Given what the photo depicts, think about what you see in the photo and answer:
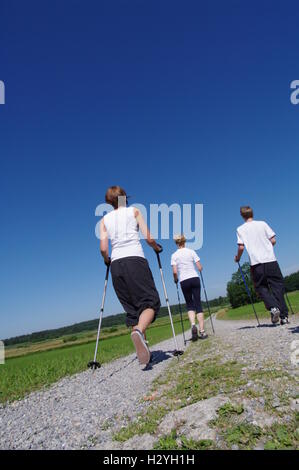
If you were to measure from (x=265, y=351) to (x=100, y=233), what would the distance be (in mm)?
3385

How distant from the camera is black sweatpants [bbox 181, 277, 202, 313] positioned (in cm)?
828

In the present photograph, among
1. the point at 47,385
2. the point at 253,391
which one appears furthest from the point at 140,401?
the point at 47,385

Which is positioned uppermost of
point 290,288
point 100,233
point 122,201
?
point 122,201

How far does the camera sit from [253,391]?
7.92ft

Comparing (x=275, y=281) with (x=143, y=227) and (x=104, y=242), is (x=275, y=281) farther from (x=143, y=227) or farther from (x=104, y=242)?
(x=104, y=242)

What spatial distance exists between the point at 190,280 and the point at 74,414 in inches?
212

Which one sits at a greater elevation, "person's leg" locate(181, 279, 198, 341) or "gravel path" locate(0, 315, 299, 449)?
"person's leg" locate(181, 279, 198, 341)

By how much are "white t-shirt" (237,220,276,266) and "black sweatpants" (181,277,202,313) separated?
1.66 m

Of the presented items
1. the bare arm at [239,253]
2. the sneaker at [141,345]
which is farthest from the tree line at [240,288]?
the sneaker at [141,345]

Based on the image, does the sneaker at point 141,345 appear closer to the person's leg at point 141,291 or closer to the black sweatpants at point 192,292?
the person's leg at point 141,291

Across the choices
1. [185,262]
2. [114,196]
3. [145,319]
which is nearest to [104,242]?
[114,196]

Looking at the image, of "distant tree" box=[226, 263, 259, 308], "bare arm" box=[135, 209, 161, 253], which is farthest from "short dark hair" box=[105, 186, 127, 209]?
"distant tree" box=[226, 263, 259, 308]

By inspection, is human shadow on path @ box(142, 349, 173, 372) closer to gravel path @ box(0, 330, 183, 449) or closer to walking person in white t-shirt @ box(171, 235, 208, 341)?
gravel path @ box(0, 330, 183, 449)
